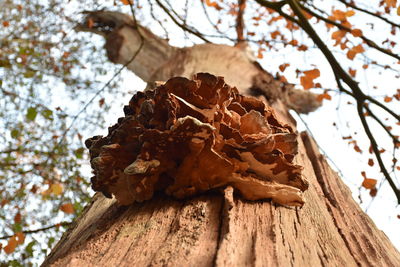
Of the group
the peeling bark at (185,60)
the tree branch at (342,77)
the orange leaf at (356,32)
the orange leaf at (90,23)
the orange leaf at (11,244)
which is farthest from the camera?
the orange leaf at (90,23)

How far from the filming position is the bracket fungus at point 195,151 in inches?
46.5

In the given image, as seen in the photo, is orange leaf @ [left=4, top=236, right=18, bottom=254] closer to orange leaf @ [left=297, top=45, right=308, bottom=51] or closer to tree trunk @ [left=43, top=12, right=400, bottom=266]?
tree trunk @ [left=43, top=12, right=400, bottom=266]

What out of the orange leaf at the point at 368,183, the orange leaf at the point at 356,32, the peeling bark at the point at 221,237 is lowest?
the peeling bark at the point at 221,237

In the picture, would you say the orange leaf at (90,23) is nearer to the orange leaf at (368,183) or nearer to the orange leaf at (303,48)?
the orange leaf at (303,48)

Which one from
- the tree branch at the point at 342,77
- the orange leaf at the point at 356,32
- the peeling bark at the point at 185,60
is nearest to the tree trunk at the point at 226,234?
the peeling bark at the point at 185,60

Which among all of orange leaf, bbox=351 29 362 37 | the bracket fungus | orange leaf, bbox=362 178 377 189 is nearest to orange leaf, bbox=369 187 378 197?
orange leaf, bbox=362 178 377 189

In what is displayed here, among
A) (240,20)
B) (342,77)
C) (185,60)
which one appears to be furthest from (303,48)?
(185,60)

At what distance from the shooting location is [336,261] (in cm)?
108

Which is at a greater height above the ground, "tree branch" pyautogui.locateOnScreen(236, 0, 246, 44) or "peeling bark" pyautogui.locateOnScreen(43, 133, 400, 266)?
"tree branch" pyautogui.locateOnScreen(236, 0, 246, 44)

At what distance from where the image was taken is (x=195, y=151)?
1.18 meters

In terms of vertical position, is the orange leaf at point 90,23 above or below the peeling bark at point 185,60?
above

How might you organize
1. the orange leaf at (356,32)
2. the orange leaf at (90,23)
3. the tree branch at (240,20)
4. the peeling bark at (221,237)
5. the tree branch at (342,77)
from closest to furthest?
1. the peeling bark at (221,237)
2. the tree branch at (342,77)
3. the orange leaf at (356,32)
4. the orange leaf at (90,23)
5. the tree branch at (240,20)

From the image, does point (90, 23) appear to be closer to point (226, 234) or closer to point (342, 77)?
point (342, 77)

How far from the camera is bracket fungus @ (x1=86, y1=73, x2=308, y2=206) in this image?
1182 millimetres
